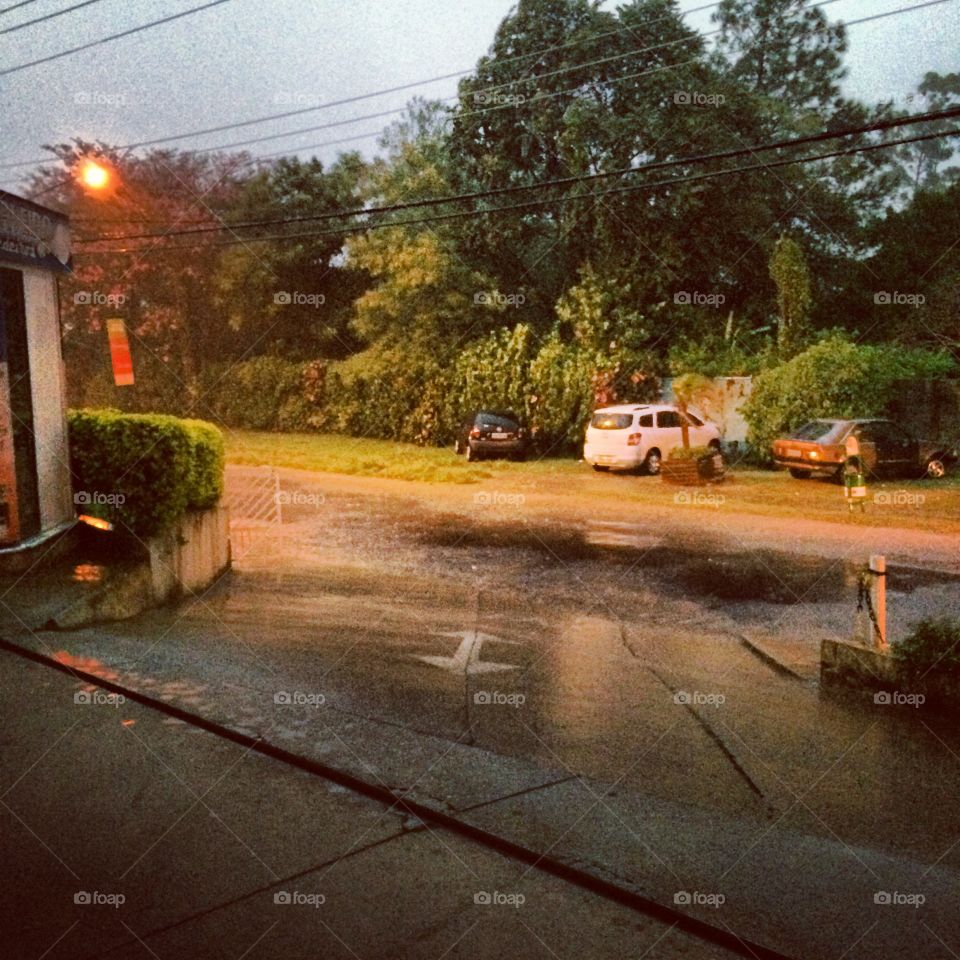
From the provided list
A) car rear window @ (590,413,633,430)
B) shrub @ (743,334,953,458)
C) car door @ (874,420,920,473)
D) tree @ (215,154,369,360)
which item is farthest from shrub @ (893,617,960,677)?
tree @ (215,154,369,360)

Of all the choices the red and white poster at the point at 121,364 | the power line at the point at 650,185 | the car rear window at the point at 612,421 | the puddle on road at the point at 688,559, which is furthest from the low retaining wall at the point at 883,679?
the red and white poster at the point at 121,364

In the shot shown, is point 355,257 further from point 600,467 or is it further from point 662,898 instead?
point 662,898

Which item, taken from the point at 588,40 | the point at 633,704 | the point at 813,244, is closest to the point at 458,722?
the point at 633,704

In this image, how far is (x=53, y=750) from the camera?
18.8 ft

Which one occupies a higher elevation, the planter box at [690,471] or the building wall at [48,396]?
the building wall at [48,396]

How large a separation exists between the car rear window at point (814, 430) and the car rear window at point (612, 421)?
3705 mm

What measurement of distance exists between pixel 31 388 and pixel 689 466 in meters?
13.5

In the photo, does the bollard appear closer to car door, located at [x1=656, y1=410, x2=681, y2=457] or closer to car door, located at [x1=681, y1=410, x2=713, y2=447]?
car door, located at [x1=656, y1=410, x2=681, y2=457]

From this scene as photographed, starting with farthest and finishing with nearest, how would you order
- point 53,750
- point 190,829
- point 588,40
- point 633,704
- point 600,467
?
point 588,40 < point 600,467 < point 633,704 < point 53,750 < point 190,829

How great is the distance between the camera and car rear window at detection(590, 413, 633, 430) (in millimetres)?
21812

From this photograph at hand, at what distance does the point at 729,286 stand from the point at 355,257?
1292cm

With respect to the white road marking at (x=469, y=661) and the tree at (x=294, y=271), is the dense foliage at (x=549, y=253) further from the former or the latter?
the white road marking at (x=469, y=661)

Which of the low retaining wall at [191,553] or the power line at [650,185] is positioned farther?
the power line at [650,185]

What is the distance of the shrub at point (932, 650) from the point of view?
694 cm
